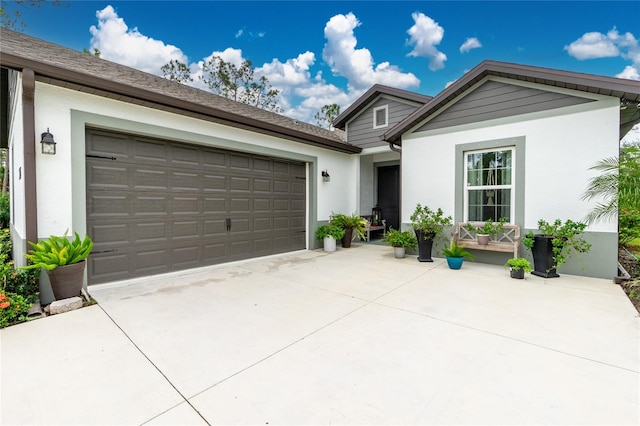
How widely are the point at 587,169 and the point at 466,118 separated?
238cm

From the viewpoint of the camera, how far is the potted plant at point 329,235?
7.72 metres

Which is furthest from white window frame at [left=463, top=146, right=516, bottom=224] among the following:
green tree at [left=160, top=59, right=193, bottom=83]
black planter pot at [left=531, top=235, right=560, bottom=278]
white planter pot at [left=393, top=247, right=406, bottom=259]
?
green tree at [left=160, top=59, right=193, bottom=83]

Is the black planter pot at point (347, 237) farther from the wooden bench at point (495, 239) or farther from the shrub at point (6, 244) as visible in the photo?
the shrub at point (6, 244)

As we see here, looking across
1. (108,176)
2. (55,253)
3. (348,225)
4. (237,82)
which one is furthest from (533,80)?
(237,82)

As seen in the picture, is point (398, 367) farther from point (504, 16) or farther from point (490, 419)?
point (504, 16)

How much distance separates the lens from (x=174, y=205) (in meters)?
5.18

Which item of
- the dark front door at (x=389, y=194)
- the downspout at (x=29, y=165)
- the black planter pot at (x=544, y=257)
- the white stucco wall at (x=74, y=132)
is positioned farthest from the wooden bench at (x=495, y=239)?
the downspout at (x=29, y=165)

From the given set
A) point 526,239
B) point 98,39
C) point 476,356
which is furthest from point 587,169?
point 98,39

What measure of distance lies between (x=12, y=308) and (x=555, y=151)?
332 inches

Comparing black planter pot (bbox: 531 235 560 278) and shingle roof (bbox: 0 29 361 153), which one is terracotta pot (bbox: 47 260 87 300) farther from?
black planter pot (bbox: 531 235 560 278)

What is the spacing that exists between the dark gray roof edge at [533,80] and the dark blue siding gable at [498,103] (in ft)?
0.63

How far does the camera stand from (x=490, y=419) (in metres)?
1.67

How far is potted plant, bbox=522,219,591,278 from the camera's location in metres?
4.81

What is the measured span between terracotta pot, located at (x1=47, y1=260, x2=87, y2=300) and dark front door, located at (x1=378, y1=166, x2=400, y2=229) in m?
8.97
